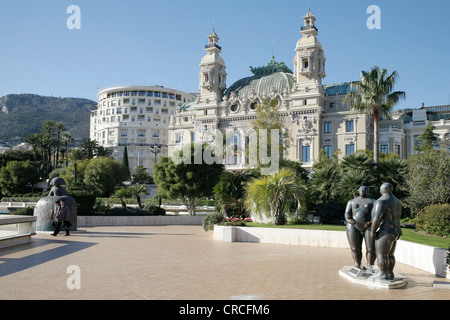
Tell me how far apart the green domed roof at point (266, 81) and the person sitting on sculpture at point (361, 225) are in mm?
58141

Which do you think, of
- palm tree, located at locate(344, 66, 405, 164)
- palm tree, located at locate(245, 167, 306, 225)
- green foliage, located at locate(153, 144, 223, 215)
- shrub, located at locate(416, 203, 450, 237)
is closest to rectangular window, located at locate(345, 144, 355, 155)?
palm tree, located at locate(344, 66, 405, 164)

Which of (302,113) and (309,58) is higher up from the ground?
(309,58)

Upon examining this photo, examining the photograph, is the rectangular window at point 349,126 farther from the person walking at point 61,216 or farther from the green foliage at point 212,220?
the person walking at point 61,216

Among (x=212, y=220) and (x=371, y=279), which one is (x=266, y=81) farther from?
(x=371, y=279)

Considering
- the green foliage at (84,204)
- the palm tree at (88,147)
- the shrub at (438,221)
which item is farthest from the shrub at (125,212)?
the palm tree at (88,147)

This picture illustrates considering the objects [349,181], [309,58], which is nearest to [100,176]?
[309,58]

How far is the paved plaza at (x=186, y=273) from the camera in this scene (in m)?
7.68

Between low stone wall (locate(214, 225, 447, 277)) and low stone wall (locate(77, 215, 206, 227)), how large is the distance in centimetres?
970

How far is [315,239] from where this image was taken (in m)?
16.4

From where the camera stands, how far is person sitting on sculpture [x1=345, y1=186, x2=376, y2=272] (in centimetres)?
945

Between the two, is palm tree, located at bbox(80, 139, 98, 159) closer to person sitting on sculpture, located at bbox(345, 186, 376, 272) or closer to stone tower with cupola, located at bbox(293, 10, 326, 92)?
stone tower with cupola, located at bbox(293, 10, 326, 92)

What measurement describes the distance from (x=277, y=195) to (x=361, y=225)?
32.1ft

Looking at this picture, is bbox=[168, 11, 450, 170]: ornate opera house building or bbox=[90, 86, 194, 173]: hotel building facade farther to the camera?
bbox=[90, 86, 194, 173]: hotel building facade
